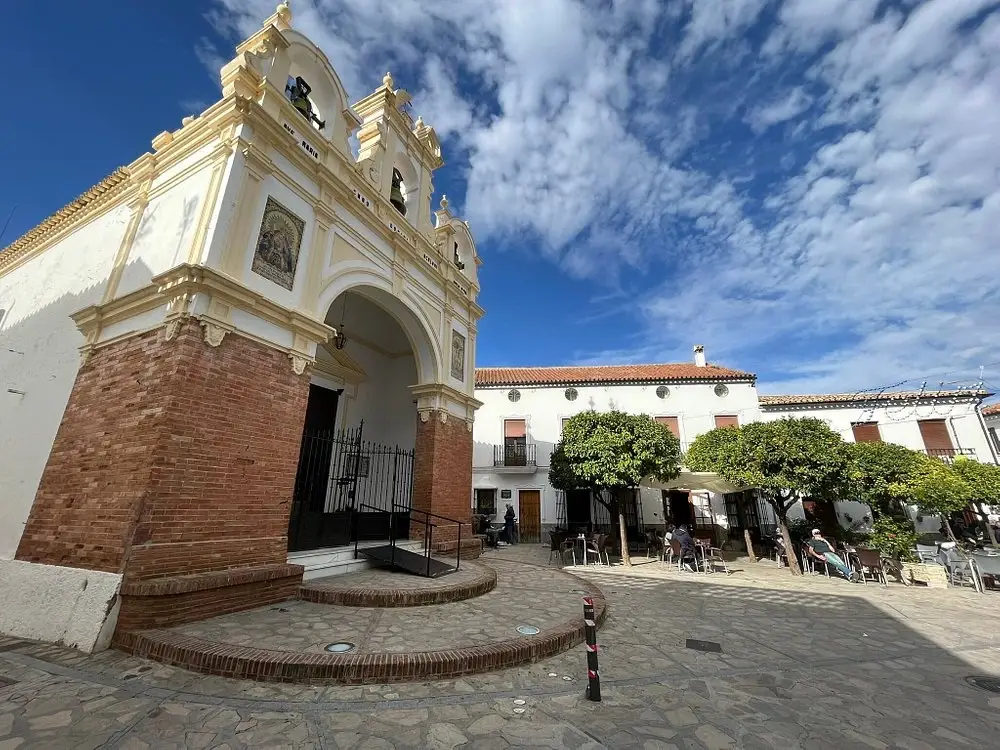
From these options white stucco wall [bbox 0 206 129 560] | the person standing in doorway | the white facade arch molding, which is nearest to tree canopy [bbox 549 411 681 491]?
the person standing in doorway

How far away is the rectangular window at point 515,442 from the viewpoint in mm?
18875

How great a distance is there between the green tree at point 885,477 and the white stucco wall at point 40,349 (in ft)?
56.2

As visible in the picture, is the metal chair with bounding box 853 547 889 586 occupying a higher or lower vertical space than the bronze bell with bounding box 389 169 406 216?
lower

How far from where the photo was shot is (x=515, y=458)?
18.9 metres

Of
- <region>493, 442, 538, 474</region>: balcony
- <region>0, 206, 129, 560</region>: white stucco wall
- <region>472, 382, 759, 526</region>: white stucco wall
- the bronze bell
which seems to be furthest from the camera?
<region>493, 442, 538, 474</region>: balcony

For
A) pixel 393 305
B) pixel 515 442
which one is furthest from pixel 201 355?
pixel 515 442

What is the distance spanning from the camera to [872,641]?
522cm

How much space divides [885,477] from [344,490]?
1491 centimetres

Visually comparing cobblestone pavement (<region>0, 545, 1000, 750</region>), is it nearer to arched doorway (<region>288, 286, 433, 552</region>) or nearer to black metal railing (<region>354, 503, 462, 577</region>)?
black metal railing (<region>354, 503, 462, 577</region>)

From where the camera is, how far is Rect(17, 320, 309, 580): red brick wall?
14.7 ft

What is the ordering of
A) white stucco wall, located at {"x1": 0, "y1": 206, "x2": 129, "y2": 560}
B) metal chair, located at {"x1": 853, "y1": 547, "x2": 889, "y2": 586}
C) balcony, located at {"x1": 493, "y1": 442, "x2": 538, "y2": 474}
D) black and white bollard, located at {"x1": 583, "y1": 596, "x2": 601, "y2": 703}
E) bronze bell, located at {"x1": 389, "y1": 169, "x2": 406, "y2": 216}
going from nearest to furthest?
black and white bollard, located at {"x1": 583, "y1": 596, "x2": 601, "y2": 703}, white stucco wall, located at {"x1": 0, "y1": 206, "x2": 129, "y2": 560}, bronze bell, located at {"x1": 389, "y1": 169, "x2": 406, "y2": 216}, metal chair, located at {"x1": 853, "y1": 547, "x2": 889, "y2": 586}, balcony, located at {"x1": 493, "y1": 442, "x2": 538, "y2": 474}

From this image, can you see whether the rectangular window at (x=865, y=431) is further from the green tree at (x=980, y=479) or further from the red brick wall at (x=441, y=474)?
the red brick wall at (x=441, y=474)

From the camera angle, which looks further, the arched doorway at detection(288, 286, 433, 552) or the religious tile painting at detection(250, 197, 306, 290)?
the arched doorway at detection(288, 286, 433, 552)

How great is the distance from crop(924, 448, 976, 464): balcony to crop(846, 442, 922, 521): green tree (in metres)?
6.81
